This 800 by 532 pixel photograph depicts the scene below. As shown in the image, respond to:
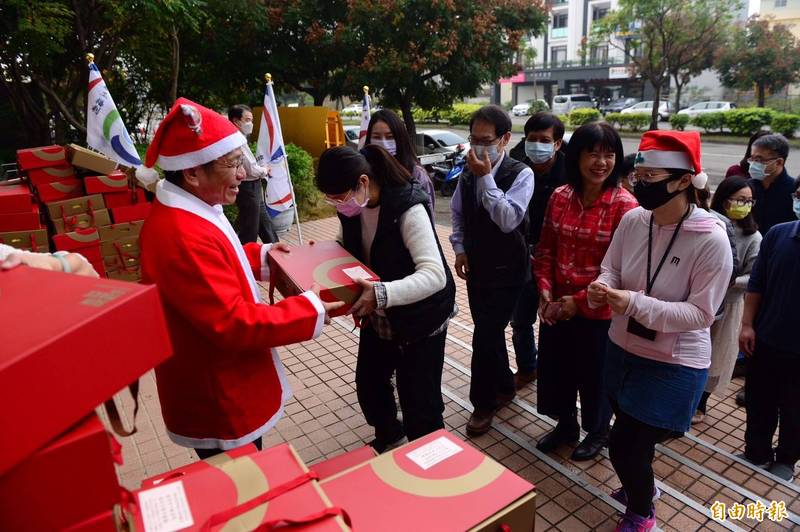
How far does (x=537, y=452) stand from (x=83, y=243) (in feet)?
14.6

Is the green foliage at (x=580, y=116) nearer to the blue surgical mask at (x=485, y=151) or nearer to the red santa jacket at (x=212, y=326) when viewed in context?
the blue surgical mask at (x=485, y=151)

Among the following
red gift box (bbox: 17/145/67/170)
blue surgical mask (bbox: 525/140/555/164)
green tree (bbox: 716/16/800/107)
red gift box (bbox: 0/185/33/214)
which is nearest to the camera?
blue surgical mask (bbox: 525/140/555/164)

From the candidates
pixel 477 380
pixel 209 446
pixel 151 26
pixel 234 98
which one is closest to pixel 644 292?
pixel 477 380

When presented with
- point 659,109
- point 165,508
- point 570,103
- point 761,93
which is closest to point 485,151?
point 165,508

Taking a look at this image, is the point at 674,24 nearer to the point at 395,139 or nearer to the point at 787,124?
the point at 787,124

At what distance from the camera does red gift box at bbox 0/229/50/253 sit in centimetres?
470

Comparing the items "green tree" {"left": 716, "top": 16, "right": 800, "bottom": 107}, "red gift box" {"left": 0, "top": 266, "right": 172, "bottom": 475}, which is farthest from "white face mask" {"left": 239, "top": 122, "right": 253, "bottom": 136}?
"green tree" {"left": 716, "top": 16, "right": 800, "bottom": 107}

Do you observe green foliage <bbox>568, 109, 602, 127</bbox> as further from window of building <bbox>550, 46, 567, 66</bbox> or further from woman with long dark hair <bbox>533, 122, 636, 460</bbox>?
woman with long dark hair <bbox>533, 122, 636, 460</bbox>

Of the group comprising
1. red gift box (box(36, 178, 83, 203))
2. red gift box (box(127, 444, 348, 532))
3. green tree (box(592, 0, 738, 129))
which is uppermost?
green tree (box(592, 0, 738, 129))

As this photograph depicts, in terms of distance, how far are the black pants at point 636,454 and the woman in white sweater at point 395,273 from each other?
2.65 feet

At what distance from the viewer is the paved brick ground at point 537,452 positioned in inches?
104

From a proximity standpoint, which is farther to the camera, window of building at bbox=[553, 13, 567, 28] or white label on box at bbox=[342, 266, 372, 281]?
window of building at bbox=[553, 13, 567, 28]

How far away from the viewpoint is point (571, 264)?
278cm

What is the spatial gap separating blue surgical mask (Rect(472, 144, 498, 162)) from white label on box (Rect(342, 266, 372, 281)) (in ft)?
3.55
